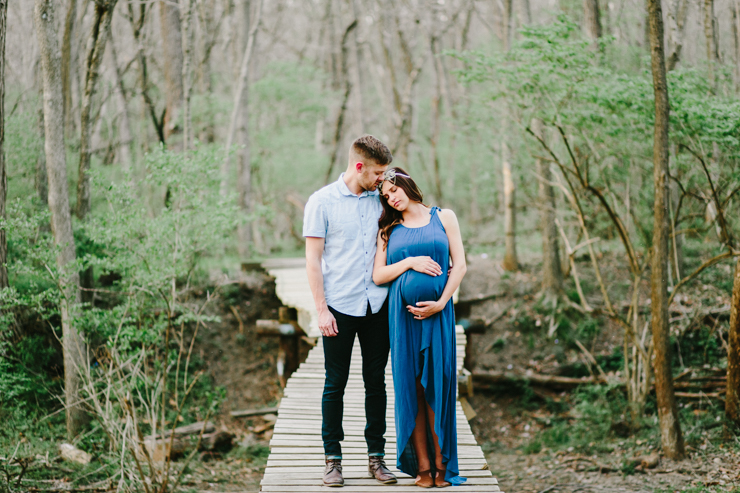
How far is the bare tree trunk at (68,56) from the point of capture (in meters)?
8.17

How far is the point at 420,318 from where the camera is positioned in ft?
10.6

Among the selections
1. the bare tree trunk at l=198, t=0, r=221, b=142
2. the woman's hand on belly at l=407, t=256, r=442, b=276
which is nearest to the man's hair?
the woman's hand on belly at l=407, t=256, r=442, b=276

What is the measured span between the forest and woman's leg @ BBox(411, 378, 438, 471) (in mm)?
1873

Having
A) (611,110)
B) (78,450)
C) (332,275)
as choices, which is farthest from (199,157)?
(611,110)

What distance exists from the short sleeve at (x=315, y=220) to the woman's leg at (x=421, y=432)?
1045 mm

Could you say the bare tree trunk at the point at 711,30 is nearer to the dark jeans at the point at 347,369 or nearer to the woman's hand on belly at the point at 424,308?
the woman's hand on belly at the point at 424,308

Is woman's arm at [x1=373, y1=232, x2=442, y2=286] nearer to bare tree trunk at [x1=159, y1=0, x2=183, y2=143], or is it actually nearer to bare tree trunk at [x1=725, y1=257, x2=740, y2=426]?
bare tree trunk at [x1=725, y1=257, x2=740, y2=426]

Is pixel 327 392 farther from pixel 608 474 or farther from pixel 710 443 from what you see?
pixel 710 443

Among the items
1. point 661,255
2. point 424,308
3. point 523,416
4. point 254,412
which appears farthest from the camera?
point 523,416

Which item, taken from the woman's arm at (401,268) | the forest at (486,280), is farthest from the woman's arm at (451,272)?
the forest at (486,280)

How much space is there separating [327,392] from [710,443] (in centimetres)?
456

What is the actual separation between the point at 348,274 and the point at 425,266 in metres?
0.44

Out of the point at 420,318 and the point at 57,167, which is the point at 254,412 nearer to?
the point at 57,167

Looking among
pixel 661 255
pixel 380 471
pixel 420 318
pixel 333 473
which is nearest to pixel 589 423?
pixel 661 255
